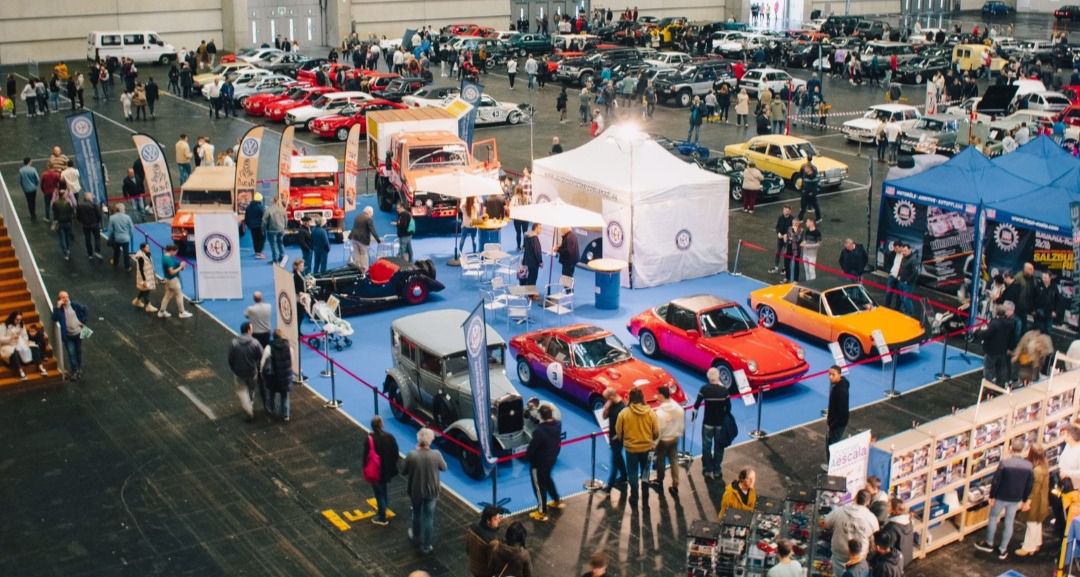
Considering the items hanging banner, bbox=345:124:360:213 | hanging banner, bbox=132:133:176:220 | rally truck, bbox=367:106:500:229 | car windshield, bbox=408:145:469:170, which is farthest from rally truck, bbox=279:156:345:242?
hanging banner, bbox=132:133:176:220

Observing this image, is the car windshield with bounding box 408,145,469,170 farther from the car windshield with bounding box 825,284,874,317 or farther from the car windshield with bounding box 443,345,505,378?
the car windshield with bounding box 443,345,505,378

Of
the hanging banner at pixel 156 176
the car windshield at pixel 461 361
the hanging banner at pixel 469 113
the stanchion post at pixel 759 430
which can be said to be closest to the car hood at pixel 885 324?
the stanchion post at pixel 759 430

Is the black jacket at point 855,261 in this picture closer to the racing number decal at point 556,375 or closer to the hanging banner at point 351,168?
the racing number decal at point 556,375

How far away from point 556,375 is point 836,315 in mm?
5428

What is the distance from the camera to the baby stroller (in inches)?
821

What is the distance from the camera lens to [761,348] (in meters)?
19.2

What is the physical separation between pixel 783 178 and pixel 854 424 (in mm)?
15235

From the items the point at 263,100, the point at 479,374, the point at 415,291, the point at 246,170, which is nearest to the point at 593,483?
the point at 479,374

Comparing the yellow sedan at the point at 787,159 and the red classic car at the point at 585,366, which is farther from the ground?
the yellow sedan at the point at 787,159

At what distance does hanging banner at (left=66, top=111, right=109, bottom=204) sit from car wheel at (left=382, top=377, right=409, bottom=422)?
12.7m

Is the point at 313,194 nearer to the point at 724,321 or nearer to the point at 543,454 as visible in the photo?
the point at 724,321

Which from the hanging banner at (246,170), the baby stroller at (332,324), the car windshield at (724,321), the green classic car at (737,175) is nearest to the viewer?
the car windshield at (724,321)

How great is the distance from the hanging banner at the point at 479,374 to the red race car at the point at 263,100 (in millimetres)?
29162

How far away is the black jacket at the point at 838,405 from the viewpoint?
1608cm
